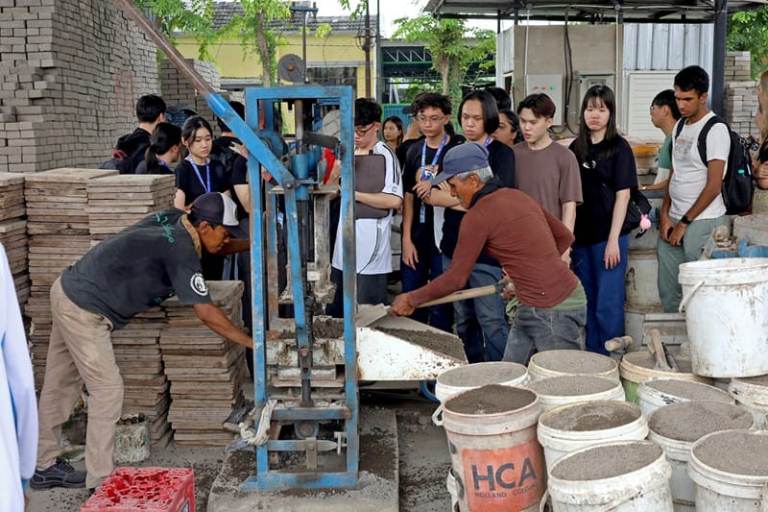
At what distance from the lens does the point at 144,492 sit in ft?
11.8

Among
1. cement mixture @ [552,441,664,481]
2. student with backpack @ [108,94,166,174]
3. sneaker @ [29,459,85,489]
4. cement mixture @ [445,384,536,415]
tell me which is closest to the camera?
cement mixture @ [552,441,664,481]

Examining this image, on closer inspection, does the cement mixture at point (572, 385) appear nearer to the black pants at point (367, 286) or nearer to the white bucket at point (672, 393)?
the white bucket at point (672, 393)

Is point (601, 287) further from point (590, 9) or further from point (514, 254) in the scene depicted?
point (590, 9)

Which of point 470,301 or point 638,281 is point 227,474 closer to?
point 470,301

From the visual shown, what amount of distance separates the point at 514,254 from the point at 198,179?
110 inches

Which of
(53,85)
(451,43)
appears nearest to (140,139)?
(53,85)

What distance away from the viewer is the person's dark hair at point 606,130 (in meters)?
5.52

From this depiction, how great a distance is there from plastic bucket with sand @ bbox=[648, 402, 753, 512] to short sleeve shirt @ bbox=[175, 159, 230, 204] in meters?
3.81

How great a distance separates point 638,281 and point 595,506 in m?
3.91

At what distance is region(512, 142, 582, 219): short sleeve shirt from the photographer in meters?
5.42

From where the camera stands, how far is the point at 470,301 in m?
5.57

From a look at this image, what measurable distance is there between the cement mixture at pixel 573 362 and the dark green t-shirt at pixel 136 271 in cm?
175

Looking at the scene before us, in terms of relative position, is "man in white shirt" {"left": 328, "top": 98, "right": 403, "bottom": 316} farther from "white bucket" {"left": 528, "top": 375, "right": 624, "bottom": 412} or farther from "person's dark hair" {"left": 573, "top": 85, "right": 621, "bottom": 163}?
"white bucket" {"left": 528, "top": 375, "right": 624, "bottom": 412}

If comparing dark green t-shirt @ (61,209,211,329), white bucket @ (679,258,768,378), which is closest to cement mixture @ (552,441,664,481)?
white bucket @ (679,258,768,378)
